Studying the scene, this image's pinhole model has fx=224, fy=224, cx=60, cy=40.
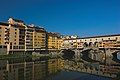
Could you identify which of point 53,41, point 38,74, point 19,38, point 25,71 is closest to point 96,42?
point 53,41

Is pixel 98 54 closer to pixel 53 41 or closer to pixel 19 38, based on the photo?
pixel 53 41

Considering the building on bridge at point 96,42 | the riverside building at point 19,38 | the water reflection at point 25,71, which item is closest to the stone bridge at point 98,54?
the building on bridge at point 96,42

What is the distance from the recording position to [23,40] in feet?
285

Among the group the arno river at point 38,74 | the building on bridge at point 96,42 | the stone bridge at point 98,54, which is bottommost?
the arno river at point 38,74

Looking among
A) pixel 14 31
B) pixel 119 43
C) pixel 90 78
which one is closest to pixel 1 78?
pixel 90 78

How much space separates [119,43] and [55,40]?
1451 inches

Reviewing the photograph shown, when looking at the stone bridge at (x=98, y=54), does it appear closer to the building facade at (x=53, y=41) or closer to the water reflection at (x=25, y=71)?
the building facade at (x=53, y=41)

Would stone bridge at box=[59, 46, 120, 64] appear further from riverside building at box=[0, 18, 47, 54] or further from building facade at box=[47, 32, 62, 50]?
riverside building at box=[0, 18, 47, 54]

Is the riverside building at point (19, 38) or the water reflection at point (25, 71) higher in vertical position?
the riverside building at point (19, 38)

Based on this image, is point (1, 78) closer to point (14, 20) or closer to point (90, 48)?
point (14, 20)

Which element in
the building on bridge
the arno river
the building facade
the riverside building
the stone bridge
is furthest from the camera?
the building facade

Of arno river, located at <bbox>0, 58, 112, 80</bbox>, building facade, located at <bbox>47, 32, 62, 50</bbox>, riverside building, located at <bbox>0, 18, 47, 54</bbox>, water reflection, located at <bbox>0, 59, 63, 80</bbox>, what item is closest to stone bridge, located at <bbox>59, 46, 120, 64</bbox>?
building facade, located at <bbox>47, 32, 62, 50</bbox>

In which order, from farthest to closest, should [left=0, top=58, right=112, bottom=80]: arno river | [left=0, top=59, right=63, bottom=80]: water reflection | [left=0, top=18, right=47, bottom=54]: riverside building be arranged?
1. [left=0, top=18, right=47, bottom=54]: riverside building
2. [left=0, top=58, right=112, bottom=80]: arno river
3. [left=0, top=59, right=63, bottom=80]: water reflection

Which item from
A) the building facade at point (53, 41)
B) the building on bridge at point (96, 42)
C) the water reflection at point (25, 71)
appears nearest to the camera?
the water reflection at point (25, 71)
